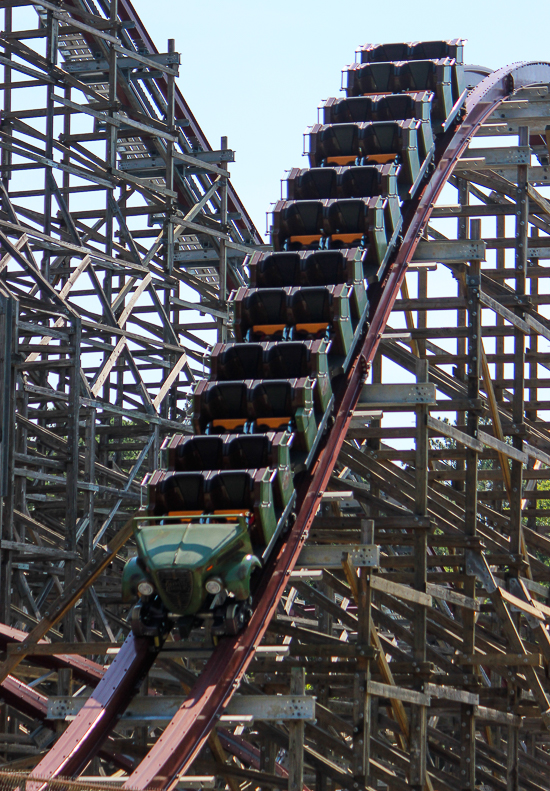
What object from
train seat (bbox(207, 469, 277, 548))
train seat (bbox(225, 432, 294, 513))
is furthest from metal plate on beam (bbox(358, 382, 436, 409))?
train seat (bbox(207, 469, 277, 548))

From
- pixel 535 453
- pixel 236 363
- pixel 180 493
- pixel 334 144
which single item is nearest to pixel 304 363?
pixel 236 363

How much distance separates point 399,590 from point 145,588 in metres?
3.19

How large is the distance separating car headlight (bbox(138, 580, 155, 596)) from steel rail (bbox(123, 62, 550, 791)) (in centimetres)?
86

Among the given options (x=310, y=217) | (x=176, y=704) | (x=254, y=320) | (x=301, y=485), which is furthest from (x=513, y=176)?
(x=176, y=704)

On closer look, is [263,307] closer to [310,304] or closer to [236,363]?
[310,304]

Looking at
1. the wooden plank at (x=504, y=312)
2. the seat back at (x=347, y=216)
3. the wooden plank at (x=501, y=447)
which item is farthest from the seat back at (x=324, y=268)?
the wooden plank at (x=501, y=447)

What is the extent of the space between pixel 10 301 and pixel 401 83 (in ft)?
24.7

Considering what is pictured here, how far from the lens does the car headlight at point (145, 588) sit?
13445 millimetres

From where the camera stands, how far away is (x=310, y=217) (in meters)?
18.7

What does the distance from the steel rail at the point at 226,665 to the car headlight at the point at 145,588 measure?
0.60 m

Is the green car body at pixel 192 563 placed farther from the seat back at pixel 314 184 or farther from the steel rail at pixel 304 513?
the seat back at pixel 314 184

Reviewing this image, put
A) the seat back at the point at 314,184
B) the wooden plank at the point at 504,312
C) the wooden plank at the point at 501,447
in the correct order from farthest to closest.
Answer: the seat back at the point at 314,184 < the wooden plank at the point at 504,312 < the wooden plank at the point at 501,447

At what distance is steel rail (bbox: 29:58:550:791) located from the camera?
40.3 feet

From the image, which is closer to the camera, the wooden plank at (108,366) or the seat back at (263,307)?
the seat back at (263,307)
